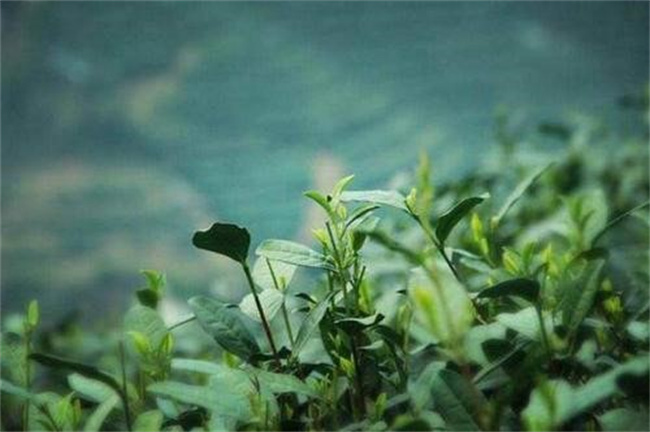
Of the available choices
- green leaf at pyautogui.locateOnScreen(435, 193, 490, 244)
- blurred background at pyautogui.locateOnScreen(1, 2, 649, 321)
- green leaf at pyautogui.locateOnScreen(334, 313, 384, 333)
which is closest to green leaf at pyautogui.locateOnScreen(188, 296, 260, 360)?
green leaf at pyautogui.locateOnScreen(334, 313, 384, 333)

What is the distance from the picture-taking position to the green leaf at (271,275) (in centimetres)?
72

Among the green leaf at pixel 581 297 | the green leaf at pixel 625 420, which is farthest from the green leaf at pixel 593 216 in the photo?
the green leaf at pixel 625 420

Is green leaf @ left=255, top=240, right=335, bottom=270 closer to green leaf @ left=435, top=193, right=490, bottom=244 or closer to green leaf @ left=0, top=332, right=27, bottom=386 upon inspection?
green leaf @ left=435, top=193, right=490, bottom=244

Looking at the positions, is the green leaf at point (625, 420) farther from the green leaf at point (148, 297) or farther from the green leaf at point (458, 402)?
the green leaf at point (148, 297)

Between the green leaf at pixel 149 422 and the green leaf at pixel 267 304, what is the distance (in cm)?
13

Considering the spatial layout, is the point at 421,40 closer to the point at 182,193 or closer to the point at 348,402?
the point at 182,193

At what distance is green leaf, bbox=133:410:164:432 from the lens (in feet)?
1.93

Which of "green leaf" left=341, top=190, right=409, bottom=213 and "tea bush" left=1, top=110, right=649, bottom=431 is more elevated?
"green leaf" left=341, top=190, right=409, bottom=213

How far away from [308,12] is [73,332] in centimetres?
191

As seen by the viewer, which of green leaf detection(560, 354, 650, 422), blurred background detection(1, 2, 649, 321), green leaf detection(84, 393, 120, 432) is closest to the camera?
green leaf detection(560, 354, 650, 422)

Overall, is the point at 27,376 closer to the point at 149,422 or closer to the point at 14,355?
the point at 14,355

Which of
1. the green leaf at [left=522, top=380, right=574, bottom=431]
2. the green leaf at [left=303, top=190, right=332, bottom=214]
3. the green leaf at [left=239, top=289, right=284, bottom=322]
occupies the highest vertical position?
the green leaf at [left=303, top=190, right=332, bottom=214]

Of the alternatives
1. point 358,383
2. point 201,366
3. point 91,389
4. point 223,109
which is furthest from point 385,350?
point 223,109

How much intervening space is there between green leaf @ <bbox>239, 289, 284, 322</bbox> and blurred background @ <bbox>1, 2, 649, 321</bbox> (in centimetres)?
235
